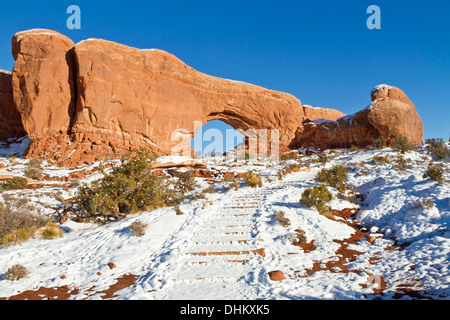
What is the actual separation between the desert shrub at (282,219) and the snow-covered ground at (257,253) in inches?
4.6

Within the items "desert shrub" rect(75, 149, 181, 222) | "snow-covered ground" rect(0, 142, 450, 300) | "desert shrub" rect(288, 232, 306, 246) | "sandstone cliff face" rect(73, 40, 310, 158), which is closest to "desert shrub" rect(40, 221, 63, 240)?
"snow-covered ground" rect(0, 142, 450, 300)

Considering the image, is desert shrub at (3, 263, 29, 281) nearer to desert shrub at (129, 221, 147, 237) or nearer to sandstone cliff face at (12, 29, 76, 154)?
desert shrub at (129, 221, 147, 237)

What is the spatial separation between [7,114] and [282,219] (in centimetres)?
3223

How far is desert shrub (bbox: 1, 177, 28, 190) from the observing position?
1173 cm

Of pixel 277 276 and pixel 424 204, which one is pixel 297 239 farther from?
pixel 424 204

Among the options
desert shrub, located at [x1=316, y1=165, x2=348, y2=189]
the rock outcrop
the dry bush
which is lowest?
the dry bush

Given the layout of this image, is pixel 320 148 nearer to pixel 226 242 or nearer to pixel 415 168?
pixel 415 168

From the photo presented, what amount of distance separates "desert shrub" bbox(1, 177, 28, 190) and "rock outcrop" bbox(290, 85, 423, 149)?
26.7 meters

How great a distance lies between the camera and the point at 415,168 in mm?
12562

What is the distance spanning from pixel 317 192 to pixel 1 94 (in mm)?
33206

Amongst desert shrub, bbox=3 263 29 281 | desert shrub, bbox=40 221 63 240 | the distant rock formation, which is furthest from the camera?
the distant rock formation

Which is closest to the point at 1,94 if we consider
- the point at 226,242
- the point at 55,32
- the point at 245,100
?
the point at 55,32

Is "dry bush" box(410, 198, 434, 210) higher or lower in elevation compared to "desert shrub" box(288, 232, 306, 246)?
higher

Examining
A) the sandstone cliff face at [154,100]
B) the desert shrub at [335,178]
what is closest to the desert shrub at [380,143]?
the sandstone cliff face at [154,100]
